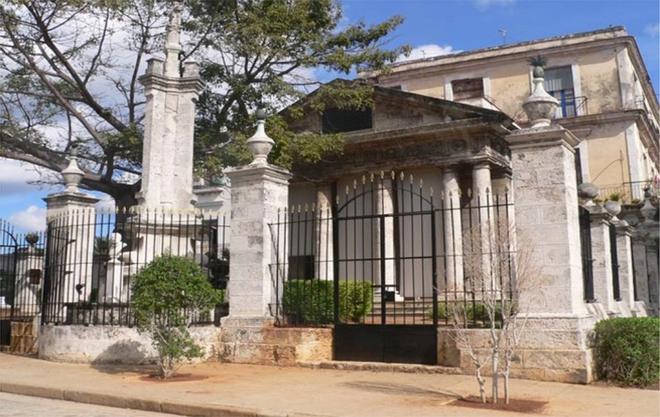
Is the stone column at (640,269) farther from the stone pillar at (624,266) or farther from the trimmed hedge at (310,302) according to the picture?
the trimmed hedge at (310,302)

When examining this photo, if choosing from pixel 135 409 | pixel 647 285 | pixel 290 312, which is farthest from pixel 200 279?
pixel 647 285

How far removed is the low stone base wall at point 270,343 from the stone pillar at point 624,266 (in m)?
7.01

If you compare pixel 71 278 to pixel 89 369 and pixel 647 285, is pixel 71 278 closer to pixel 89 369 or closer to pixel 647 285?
pixel 89 369

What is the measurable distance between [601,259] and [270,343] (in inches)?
243

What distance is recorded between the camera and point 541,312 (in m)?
8.64

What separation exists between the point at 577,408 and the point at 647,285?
1194cm

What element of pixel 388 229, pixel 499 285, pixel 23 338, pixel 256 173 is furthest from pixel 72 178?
pixel 499 285

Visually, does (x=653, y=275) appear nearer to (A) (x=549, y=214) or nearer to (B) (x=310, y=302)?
(A) (x=549, y=214)

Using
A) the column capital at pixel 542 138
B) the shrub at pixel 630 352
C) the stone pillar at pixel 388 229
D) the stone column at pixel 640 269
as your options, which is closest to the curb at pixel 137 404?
the shrub at pixel 630 352

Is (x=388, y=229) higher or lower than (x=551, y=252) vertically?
higher

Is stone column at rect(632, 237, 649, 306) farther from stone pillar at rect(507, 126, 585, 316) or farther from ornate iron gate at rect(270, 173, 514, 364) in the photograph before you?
stone pillar at rect(507, 126, 585, 316)

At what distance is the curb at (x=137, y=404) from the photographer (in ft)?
22.8

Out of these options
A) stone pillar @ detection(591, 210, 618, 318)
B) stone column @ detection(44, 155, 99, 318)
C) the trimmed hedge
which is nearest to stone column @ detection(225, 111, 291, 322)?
the trimmed hedge

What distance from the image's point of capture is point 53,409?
295 inches
